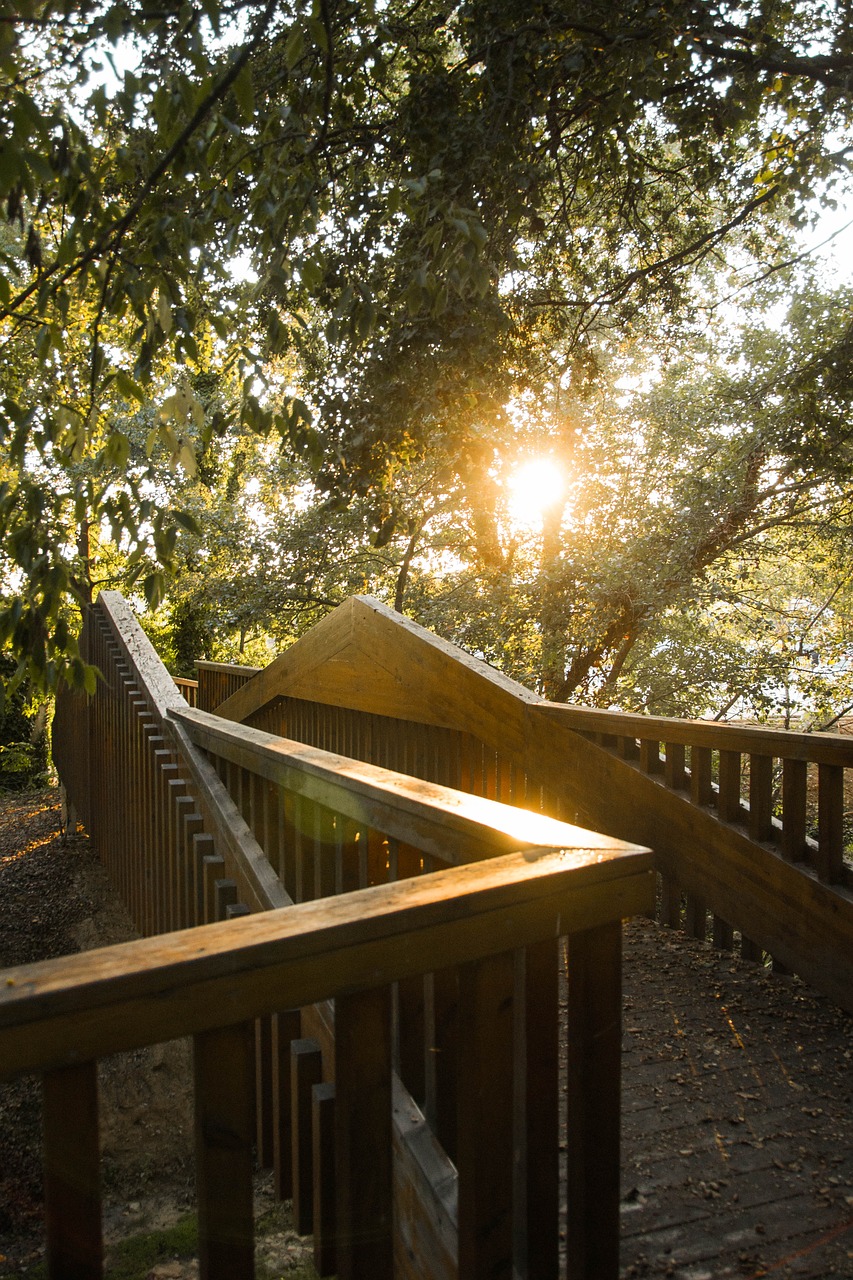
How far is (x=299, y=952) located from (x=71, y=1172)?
32 cm

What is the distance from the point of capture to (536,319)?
6.54 meters

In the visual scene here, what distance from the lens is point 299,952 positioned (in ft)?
Result: 3.41

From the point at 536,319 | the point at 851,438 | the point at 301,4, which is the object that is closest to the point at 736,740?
the point at 301,4

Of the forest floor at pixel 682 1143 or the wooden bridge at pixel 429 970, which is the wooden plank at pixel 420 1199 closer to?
the wooden bridge at pixel 429 970

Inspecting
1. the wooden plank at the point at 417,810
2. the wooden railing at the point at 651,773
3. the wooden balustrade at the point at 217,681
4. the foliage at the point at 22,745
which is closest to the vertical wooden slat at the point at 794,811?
the wooden railing at the point at 651,773

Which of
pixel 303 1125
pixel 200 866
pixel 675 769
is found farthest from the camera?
pixel 200 866

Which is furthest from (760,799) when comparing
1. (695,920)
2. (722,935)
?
(695,920)

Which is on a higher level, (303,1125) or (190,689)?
(190,689)

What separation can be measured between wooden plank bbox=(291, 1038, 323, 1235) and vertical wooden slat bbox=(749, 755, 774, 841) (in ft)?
5.53

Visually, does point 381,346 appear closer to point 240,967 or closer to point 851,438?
point 851,438

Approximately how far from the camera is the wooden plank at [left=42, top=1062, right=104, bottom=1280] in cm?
93

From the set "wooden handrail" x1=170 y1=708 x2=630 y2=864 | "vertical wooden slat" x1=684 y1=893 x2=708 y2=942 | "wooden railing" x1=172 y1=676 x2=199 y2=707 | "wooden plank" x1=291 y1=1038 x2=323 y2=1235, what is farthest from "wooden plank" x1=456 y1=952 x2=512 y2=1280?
"wooden railing" x1=172 y1=676 x2=199 y2=707

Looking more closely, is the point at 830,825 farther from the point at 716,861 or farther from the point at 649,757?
the point at 649,757

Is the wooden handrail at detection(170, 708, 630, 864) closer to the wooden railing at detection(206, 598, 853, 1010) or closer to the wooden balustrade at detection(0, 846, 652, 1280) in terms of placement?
the wooden balustrade at detection(0, 846, 652, 1280)
